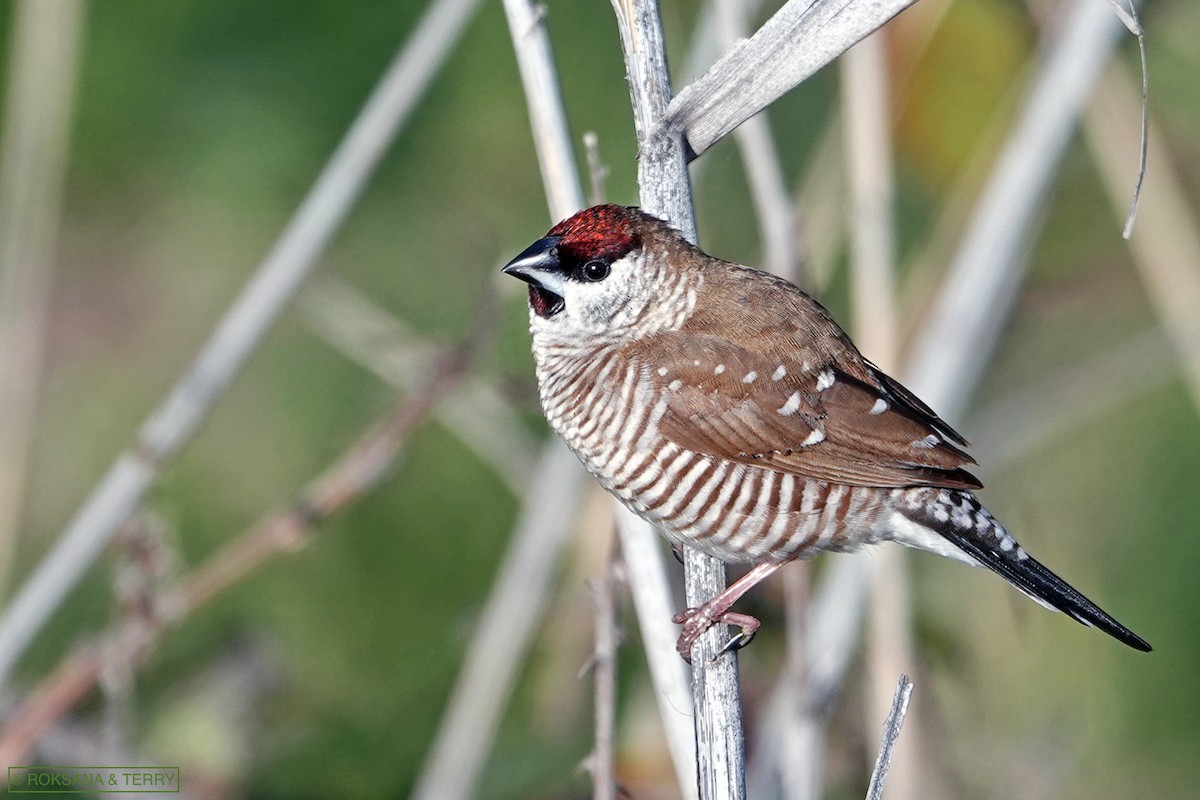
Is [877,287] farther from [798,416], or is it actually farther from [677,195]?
[677,195]

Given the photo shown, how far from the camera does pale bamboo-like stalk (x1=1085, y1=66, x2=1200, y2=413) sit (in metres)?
3.51

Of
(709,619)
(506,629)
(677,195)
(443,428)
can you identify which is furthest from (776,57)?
(443,428)

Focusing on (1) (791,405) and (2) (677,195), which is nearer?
(2) (677,195)

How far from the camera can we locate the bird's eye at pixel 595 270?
271 centimetres

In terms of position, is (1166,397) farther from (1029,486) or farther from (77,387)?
(77,387)

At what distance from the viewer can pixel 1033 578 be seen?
266 centimetres

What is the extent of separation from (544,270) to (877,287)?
3.37ft

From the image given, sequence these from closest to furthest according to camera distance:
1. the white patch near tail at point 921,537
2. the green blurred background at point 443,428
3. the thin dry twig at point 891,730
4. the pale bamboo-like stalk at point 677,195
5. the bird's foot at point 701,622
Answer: the thin dry twig at point 891,730 < the pale bamboo-like stalk at point 677,195 < the bird's foot at point 701,622 < the white patch near tail at point 921,537 < the green blurred background at point 443,428

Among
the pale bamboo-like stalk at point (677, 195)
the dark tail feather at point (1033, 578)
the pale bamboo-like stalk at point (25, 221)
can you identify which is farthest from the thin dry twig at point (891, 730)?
the pale bamboo-like stalk at point (25, 221)

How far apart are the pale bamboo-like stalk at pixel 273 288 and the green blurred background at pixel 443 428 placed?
1.49 feet

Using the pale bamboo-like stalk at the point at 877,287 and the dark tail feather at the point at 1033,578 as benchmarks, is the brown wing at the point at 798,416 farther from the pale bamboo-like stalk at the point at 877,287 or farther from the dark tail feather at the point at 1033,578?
the pale bamboo-like stalk at the point at 877,287

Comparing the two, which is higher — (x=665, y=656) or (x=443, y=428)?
(x=443, y=428)

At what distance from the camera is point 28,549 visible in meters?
5.03

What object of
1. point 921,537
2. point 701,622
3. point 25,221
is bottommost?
point 701,622
